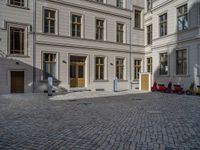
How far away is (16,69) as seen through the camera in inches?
765

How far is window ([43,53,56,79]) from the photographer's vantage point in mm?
21219

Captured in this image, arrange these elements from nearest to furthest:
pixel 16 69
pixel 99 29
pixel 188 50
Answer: pixel 16 69 → pixel 188 50 → pixel 99 29

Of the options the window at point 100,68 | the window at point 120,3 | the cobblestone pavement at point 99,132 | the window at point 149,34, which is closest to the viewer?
the cobblestone pavement at point 99,132

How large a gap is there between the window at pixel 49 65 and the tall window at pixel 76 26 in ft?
11.8

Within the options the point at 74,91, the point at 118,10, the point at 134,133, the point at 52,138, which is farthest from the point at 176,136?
the point at 118,10

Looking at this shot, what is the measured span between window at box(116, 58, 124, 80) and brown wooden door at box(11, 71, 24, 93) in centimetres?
1146

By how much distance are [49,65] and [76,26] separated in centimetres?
539

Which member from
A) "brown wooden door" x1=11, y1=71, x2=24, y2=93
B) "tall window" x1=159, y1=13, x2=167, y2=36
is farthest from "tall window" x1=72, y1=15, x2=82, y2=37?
"tall window" x1=159, y1=13, x2=167, y2=36

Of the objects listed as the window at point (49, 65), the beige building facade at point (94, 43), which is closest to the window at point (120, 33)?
the beige building facade at point (94, 43)

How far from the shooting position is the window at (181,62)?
20.8 meters

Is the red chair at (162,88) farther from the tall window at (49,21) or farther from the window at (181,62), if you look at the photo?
the tall window at (49,21)

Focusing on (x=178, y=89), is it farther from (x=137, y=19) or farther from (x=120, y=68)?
(x=137, y=19)

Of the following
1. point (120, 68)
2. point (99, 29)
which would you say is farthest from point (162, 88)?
point (99, 29)

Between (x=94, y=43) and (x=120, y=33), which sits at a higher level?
(x=120, y=33)
